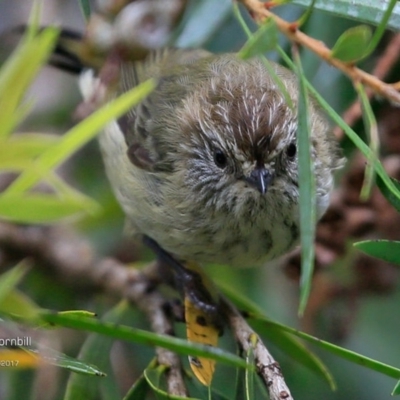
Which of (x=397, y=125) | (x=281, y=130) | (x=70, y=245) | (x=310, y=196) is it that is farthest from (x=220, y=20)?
(x=310, y=196)

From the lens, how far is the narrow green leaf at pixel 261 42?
3.66ft

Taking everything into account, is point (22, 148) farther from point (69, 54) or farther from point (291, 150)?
Answer: point (69, 54)

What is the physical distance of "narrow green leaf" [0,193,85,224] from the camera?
0.80m

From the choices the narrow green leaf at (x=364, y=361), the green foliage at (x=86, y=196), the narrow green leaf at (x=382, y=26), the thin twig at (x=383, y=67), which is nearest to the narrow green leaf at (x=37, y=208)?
the green foliage at (x=86, y=196)

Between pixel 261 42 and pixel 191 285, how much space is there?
1465mm

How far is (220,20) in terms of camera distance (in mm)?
2463

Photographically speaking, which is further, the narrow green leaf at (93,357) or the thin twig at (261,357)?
the narrow green leaf at (93,357)

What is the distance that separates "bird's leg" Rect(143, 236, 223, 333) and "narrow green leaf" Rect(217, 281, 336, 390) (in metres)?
0.09

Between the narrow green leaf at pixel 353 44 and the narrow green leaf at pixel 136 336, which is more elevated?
the narrow green leaf at pixel 353 44

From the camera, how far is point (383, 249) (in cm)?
151

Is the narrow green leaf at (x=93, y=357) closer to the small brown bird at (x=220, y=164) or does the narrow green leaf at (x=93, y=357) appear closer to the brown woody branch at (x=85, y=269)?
the brown woody branch at (x=85, y=269)

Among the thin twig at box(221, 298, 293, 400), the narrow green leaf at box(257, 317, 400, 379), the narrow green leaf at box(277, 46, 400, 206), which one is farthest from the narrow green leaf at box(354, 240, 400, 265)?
the thin twig at box(221, 298, 293, 400)

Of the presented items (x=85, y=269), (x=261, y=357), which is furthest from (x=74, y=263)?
(x=261, y=357)

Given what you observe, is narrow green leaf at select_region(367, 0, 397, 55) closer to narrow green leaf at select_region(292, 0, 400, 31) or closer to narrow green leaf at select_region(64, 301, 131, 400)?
narrow green leaf at select_region(292, 0, 400, 31)
